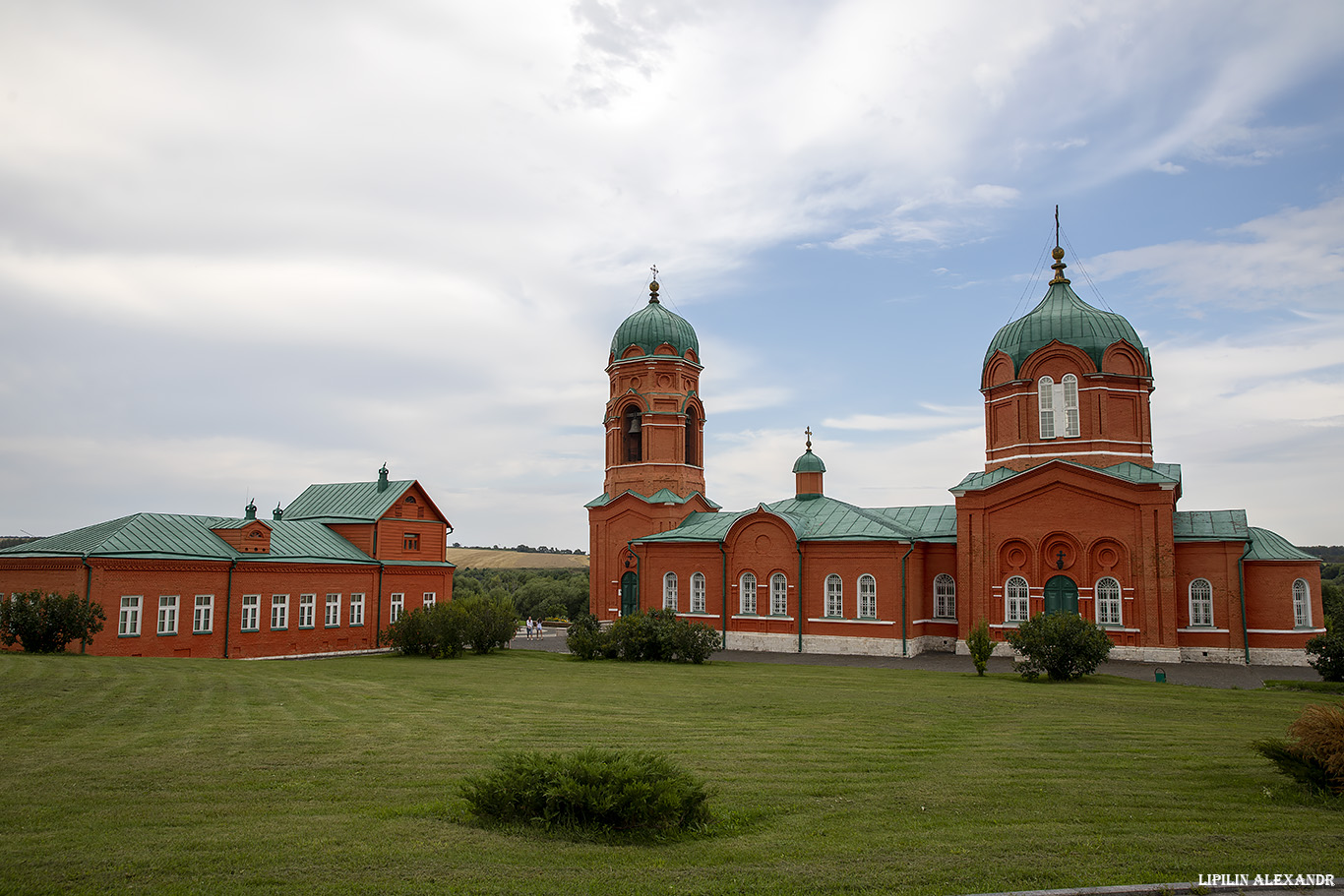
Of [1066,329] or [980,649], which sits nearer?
[980,649]

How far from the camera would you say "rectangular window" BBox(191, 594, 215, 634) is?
29.2 metres

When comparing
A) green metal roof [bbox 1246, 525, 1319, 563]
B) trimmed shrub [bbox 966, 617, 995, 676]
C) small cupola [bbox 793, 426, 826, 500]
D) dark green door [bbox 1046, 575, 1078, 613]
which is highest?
small cupola [bbox 793, 426, 826, 500]

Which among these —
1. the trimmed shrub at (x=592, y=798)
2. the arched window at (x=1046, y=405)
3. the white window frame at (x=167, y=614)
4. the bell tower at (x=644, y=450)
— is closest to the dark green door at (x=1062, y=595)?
the arched window at (x=1046, y=405)

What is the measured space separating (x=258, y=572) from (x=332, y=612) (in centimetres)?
380

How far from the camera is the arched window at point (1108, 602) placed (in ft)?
102

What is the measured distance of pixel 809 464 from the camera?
41125 mm

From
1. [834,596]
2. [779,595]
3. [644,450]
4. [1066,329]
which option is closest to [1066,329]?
[1066,329]

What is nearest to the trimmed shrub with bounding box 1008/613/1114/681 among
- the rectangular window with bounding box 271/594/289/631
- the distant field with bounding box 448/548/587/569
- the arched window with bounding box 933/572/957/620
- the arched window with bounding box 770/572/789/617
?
the arched window with bounding box 933/572/957/620

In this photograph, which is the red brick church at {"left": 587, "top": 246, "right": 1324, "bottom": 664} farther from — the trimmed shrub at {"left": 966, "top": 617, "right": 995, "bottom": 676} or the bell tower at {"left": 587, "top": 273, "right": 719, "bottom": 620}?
the trimmed shrub at {"left": 966, "top": 617, "right": 995, "bottom": 676}

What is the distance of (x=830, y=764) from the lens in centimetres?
1160

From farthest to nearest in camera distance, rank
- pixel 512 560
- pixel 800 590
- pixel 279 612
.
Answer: pixel 512 560, pixel 800 590, pixel 279 612

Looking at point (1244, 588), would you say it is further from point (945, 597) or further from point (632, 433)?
point (632, 433)

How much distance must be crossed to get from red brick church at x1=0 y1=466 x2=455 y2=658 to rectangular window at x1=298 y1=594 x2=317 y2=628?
0.04 meters

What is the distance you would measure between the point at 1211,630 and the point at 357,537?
33231 millimetres
